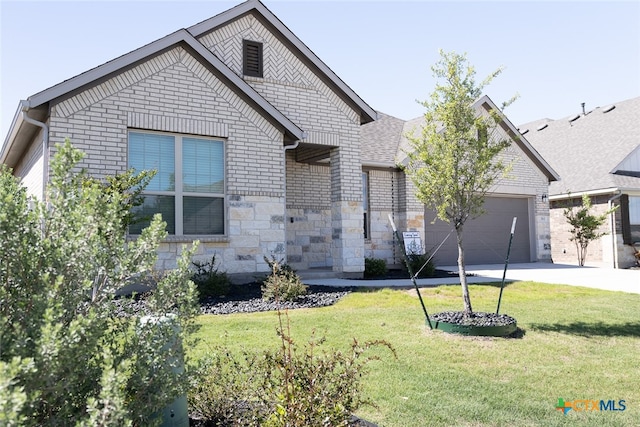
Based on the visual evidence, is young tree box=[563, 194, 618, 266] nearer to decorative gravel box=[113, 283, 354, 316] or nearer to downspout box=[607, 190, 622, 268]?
downspout box=[607, 190, 622, 268]

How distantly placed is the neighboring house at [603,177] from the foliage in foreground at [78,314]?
70.3 feet

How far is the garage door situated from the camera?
57.6ft

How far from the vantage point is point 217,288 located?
9781 mm

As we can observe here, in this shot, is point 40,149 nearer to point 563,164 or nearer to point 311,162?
point 311,162

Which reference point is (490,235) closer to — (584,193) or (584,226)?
(584,226)

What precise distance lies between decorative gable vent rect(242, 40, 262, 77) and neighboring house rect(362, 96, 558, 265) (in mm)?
4535

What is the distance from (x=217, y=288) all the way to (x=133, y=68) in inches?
195

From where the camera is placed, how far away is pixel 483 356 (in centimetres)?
546

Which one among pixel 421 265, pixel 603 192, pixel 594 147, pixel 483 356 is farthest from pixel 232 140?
pixel 594 147

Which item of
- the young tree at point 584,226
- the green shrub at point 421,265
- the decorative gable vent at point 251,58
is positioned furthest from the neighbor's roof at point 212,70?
the young tree at point 584,226

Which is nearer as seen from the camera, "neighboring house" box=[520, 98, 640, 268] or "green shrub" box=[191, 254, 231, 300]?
"green shrub" box=[191, 254, 231, 300]

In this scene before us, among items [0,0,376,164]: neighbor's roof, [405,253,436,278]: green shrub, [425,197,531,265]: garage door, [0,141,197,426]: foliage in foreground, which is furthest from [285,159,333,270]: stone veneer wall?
[0,141,197,426]: foliage in foreground

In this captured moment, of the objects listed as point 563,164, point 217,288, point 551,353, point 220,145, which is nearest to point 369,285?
point 217,288

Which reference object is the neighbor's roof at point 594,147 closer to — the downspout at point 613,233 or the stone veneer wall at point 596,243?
the downspout at point 613,233
